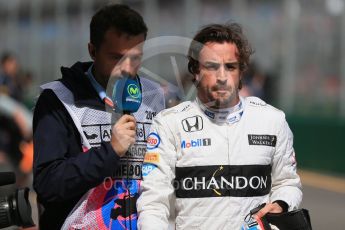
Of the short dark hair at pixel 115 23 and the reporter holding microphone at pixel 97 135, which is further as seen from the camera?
the short dark hair at pixel 115 23

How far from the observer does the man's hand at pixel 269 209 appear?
3074 mm

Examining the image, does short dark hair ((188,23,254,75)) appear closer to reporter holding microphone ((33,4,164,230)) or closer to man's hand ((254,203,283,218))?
reporter holding microphone ((33,4,164,230))

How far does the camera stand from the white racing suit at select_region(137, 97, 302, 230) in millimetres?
3143

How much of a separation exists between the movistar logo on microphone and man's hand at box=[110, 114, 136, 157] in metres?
0.18

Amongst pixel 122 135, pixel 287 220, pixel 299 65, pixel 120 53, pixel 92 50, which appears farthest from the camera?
pixel 299 65

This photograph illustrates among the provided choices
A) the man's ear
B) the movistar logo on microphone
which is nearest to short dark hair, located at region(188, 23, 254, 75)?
the movistar logo on microphone

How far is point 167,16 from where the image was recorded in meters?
19.4

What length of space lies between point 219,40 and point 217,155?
1.37 ft

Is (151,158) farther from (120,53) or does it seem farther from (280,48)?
(280,48)

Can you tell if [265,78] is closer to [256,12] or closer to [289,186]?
[256,12]

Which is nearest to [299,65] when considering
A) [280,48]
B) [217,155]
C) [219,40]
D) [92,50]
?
[280,48]

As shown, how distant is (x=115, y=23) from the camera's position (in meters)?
3.40

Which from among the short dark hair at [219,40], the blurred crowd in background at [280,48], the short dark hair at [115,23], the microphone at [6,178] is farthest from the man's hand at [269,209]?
the blurred crowd in background at [280,48]

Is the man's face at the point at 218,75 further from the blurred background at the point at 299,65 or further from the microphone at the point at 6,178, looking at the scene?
the blurred background at the point at 299,65
